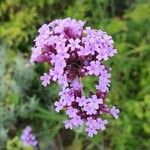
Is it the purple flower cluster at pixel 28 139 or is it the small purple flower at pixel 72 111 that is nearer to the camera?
the small purple flower at pixel 72 111

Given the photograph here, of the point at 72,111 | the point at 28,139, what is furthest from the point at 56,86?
the point at 72,111

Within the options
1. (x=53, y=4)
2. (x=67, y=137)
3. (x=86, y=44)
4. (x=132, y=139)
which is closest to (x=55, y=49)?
(x=86, y=44)

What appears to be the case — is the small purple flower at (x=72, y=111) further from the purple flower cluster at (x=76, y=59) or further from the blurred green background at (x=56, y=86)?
the blurred green background at (x=56, y=86)

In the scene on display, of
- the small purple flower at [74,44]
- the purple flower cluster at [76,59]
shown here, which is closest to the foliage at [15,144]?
the purple flower cluster at [76,59]

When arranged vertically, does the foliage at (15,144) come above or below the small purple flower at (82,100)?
above

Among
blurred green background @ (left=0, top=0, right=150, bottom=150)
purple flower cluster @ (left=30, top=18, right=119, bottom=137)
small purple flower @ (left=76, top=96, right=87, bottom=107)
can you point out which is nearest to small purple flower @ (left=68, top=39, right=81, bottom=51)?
purple flower cluster @ (left=30, top=18, right=119, bottom=137)

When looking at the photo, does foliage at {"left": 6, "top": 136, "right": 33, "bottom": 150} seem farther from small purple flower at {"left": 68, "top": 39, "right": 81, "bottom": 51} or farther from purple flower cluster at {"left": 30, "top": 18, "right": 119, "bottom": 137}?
small purple flower at {"left": 68, "top": 39, "right": 81, "bottom": 51}

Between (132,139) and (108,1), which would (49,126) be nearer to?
(132,139)
